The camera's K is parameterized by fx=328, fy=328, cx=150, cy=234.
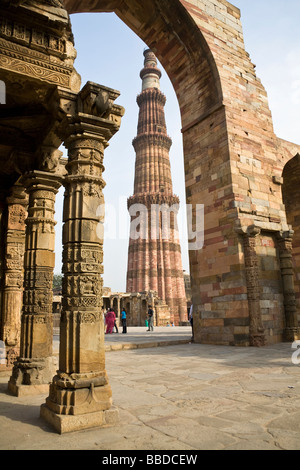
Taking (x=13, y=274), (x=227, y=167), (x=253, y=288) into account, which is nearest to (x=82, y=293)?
(x=13, y=274)

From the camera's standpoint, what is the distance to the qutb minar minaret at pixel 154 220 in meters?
31.0

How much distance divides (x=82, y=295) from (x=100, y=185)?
105cm

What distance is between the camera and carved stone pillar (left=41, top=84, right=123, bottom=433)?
101 inches

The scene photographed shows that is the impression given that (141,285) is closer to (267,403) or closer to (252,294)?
(252,294)

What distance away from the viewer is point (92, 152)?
3.12 m

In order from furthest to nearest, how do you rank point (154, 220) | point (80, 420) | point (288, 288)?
point (154, 220)
point (288, 288)
point (80, 420)

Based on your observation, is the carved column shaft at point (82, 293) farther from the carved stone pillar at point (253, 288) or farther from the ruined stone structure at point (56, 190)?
the carved stone pillar at point (253, 288)

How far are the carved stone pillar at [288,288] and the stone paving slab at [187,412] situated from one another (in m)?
3.18

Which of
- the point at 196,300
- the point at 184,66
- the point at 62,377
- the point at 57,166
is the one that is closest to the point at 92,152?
the point at 57,166

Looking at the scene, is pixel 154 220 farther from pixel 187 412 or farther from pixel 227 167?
pixel 187 412

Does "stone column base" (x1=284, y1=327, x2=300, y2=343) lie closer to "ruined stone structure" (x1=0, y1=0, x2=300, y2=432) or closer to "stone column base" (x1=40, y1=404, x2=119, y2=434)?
"ruined stone structure" (x1=0, y1=0, x2=300, y2=432)

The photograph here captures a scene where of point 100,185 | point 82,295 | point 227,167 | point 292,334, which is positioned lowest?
point 292,334

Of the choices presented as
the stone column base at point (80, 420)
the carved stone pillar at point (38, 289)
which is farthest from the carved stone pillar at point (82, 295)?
the carved stone pillar at point (38, 289)

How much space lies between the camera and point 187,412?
282 cm
